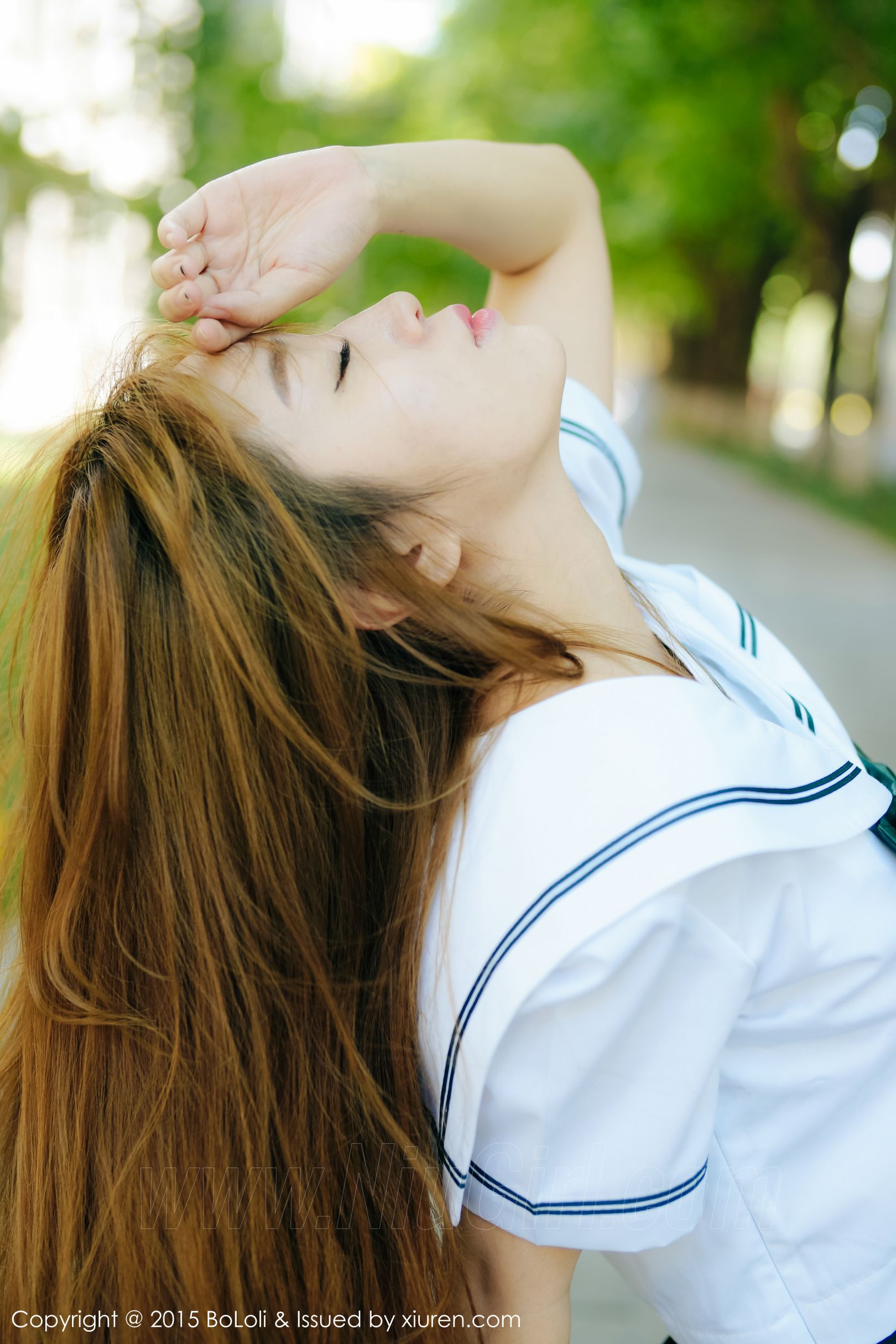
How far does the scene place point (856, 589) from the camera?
7703 mm

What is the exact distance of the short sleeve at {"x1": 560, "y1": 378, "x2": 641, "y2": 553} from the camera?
1.87 metres

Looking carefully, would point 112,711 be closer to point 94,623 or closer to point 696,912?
point 94,623

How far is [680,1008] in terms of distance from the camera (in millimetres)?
1164

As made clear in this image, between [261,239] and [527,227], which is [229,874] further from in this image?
[527,227]

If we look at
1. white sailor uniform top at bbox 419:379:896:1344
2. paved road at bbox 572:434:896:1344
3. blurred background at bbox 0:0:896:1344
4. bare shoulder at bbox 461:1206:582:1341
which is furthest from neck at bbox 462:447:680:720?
blurred background at bbox 0:0:896:1344

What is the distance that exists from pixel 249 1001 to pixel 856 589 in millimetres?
7088

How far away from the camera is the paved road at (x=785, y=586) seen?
2.41 meters

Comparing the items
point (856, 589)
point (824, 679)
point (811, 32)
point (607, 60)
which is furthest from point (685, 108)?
point (824, 679)

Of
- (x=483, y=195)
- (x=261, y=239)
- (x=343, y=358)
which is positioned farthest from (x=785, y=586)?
(x=343, y=358)

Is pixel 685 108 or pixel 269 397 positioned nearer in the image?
pixel 269 397

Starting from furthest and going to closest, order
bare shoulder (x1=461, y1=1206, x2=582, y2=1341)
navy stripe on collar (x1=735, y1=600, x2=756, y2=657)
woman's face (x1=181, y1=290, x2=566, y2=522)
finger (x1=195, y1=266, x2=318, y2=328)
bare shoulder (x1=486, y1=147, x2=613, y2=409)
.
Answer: bare shoulder (x1=486, y1=147, x2=613, y2=409)
navy stripe on collar (x1=735, y1=600, x2=756, y2=657)
finger (x1=195, y1=266, x2=318, y2=328)
woman's face (x1=181, y1=290, x2=566, y2=522)
bare shoulder (x1=461, y1=1206, x2=582, y2=1341)

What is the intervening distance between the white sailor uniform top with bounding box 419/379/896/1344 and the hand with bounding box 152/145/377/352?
0.69 m

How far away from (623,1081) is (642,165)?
1697 cm

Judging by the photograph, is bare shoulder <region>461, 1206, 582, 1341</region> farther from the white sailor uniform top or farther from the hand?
the hand
